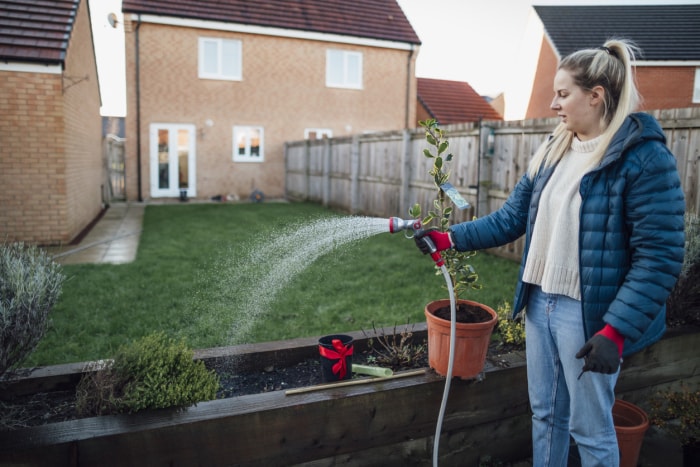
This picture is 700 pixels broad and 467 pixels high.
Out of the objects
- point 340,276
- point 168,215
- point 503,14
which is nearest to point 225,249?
point 340,276

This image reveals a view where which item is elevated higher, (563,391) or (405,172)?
(405,172)

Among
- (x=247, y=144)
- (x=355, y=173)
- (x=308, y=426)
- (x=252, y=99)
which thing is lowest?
(x=308, y=426)

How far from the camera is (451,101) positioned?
76.4 ft

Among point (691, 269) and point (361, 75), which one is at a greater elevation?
point (361, 75)

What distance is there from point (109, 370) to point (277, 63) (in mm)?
17083

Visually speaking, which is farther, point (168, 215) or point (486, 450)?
point (168, 215)

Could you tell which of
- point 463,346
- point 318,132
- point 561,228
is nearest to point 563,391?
point 463,346

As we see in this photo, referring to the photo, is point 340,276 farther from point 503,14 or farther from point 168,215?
point 503,14

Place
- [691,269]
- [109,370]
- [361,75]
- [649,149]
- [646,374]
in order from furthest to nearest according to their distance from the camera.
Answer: [361,75]
[691,269]
[646,374]
[109,370]
[649,149]

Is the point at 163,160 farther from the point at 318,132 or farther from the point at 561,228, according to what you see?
the point at 561,228

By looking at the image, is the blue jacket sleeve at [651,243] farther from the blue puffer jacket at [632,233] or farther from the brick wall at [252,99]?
the brick wall at [252,99]

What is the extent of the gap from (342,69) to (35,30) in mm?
12137

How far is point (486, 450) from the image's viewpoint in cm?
271

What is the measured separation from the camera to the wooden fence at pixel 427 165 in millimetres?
4984
